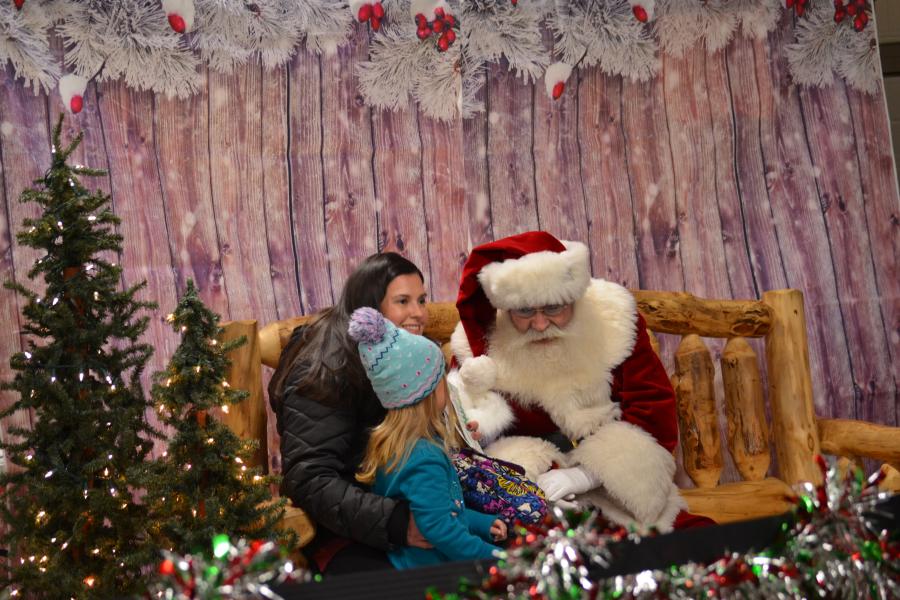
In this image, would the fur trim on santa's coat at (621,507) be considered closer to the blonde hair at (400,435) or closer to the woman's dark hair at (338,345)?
the blonde hair at (400,435)

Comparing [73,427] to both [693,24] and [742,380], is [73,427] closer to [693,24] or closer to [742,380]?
[742,380]

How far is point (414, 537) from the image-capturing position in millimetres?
2625

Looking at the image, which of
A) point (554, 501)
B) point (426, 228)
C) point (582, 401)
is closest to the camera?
point (554, 501)

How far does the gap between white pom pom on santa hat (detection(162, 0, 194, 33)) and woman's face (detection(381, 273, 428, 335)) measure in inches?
48.7

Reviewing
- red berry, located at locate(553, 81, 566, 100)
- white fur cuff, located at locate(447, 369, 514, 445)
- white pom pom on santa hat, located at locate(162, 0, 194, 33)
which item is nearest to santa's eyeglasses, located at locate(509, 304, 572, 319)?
white fur cuff, located at locate(447, 369, 514, 445)

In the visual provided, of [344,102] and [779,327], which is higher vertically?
[344,102]

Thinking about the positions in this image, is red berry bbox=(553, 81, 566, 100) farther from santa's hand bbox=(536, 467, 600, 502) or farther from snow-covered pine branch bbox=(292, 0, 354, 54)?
santa's hand bbox=(536, 467, 600, 502)

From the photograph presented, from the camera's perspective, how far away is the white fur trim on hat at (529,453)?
3.07 meters

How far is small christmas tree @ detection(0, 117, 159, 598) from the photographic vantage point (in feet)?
8.49

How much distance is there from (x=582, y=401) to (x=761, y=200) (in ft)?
4.19

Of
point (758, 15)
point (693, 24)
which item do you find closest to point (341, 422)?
point (693, 24)

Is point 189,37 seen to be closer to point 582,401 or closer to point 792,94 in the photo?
point 582,401

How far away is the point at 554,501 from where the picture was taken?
302cm

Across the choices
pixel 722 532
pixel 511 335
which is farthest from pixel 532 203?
→ pixel 722 532
